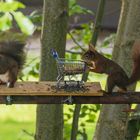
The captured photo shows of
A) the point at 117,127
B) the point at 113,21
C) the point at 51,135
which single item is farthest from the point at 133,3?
the point at 113,21

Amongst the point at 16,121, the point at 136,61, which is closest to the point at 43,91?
the point at 136,61

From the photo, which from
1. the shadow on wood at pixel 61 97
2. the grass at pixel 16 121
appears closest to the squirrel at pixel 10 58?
the shadow on wood at pixel 61 97

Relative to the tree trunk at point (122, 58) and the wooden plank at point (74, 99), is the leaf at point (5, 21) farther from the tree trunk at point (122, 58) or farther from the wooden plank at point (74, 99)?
the tree trunk at point (122, 58)

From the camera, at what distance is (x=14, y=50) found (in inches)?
104

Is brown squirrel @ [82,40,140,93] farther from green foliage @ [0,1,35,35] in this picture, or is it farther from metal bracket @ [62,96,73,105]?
green foliage @ [0,1,35,35]

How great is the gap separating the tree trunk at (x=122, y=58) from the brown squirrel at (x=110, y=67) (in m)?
0.48

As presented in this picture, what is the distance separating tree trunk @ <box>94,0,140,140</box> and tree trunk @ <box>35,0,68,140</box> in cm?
26

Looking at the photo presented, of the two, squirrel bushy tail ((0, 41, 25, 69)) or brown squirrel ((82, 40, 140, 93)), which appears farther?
squirrel bushy tail ((0, 41, 25, 69))

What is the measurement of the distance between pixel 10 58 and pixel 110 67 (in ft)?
1.95

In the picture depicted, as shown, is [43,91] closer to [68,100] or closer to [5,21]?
[68,100]

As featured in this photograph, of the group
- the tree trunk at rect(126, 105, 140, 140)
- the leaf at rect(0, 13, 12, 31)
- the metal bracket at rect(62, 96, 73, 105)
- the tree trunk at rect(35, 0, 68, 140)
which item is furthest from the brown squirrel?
the tree trunk at rect(35, 0, 68, 140)

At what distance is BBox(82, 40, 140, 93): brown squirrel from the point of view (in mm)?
2197

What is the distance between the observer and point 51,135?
9.71ft

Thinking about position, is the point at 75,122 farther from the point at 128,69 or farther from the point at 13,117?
the point at 13,117
